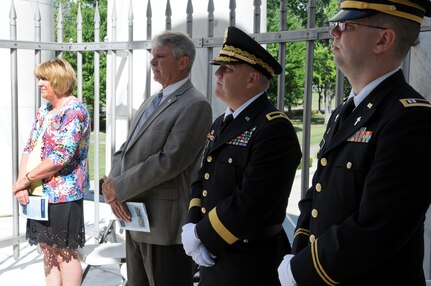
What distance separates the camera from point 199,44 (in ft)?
13.6

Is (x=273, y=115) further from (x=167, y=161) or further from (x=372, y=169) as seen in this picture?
(x=372, y=169)

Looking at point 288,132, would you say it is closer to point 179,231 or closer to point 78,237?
point 179,231

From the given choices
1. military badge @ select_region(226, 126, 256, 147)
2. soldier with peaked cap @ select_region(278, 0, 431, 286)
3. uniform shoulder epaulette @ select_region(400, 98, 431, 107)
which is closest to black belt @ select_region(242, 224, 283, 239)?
military badge @ select_region(226, 126, 256, 147)

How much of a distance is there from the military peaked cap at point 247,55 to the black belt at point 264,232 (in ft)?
2.31

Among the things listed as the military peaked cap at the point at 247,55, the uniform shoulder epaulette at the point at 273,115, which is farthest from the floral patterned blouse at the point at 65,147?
the uniform shoulder epaulette at the point at 273,115

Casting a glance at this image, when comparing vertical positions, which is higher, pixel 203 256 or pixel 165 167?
pixel 165 167

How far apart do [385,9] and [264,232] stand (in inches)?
48.9

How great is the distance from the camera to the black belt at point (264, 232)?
2.68 metres

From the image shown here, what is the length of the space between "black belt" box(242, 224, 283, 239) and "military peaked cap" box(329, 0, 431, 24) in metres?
1.12

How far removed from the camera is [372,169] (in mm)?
1719

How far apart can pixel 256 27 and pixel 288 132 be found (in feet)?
4.09

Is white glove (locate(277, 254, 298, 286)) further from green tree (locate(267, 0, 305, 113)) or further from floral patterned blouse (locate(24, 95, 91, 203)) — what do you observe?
green tree (locate(267, 0, 305, 113))

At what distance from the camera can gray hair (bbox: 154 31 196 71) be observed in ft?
11.6

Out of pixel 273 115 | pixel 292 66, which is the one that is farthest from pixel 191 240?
pixel 292 66
